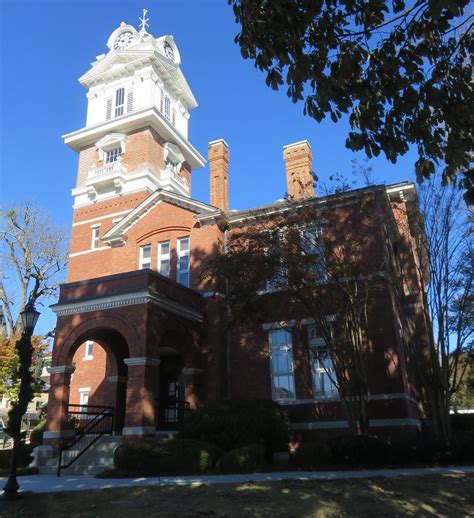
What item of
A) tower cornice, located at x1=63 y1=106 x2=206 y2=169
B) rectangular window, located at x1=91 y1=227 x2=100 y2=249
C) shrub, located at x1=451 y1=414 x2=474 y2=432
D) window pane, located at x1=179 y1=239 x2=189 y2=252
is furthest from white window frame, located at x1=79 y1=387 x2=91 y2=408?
shrub, located at x1=451 y1=414 x2=474 y2=432

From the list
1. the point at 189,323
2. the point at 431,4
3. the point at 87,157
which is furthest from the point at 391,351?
the point at 87,157

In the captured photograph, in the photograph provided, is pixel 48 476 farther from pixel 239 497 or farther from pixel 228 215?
pixel 228 215

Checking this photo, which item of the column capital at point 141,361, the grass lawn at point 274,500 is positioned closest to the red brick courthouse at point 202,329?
the column capital at point 141,361

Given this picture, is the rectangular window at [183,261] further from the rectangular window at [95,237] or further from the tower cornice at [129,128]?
the tower cornice at [129,128]

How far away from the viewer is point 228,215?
2222 centimetres

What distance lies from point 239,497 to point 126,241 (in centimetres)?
1589

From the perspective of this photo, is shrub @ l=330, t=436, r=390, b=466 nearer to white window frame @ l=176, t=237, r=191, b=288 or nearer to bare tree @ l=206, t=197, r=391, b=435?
bare tree @ l=206, t=197, r=391, b=435

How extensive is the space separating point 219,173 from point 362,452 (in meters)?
16.2

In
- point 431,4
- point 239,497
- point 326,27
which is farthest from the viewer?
point 239,497

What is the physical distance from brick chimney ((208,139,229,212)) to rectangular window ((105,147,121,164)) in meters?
9.37

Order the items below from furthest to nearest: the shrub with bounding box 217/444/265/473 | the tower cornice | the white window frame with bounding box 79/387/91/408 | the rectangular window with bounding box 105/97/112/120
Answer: the rectangular window with bounding box 105/97/112/120 → the tower cornice → the white window frame with bounding box 79/387/91/408 → the shrub with bounding box 217/444/265/473

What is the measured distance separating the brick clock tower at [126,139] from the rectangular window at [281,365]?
40.9 ft

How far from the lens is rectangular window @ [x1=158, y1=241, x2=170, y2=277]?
73.4 feet

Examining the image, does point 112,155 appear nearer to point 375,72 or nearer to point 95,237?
point 95,237
